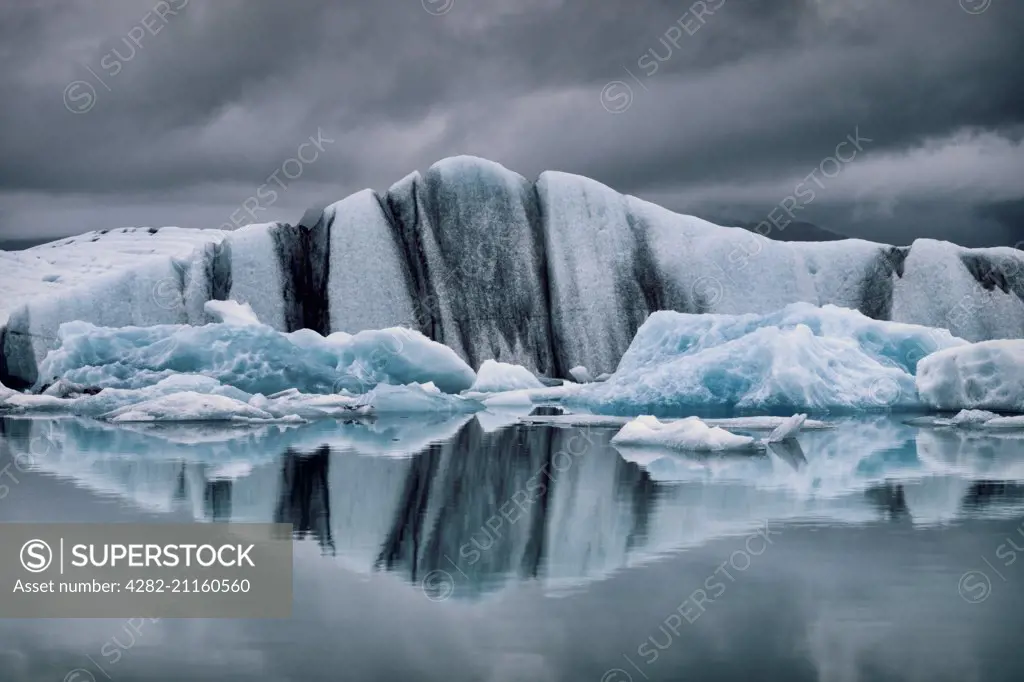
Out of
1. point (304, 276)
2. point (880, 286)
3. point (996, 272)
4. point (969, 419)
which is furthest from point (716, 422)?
point (996, 272)

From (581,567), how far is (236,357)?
1275cm

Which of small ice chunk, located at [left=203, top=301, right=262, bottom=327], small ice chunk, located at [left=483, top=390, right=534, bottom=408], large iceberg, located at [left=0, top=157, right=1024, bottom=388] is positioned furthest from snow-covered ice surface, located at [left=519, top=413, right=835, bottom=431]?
large iceberg, located at [left=0, top=157, right=1024, bottom=388]

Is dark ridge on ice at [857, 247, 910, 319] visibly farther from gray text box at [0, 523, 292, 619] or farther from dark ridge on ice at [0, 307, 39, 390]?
gray text box at [0, 523, 292, 619]

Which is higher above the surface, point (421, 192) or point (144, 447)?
point (421, 192)

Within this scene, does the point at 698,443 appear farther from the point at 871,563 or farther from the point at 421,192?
the point at 421,192

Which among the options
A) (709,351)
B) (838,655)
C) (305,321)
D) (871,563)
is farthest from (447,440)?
(305,321)

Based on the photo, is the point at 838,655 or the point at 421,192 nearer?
the point at 838,655

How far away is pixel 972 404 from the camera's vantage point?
14.6 meters

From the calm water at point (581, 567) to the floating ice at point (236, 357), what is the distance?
7909mm

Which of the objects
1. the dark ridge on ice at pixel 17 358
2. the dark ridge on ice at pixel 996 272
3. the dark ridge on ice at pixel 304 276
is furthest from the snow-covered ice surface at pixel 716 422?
the dark ridge on ice at pixel 996 272

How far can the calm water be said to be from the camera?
130 inches

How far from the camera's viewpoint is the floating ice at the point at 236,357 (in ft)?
53.6

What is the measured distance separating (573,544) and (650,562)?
481 millimetres

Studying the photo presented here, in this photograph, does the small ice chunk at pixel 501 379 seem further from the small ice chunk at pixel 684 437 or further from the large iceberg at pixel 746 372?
the small ice chunk at pixel 684 437
